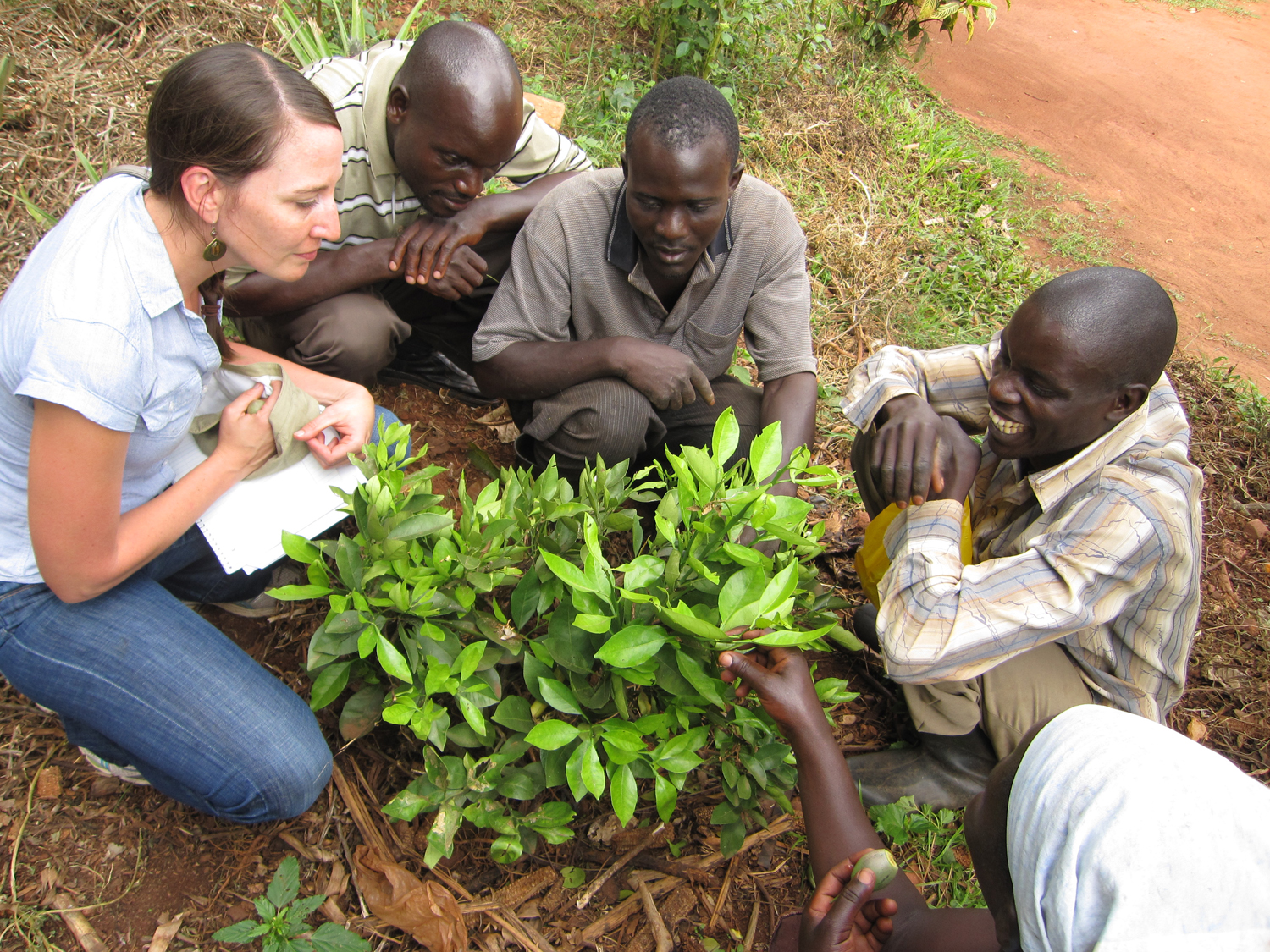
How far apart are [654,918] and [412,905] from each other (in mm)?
554

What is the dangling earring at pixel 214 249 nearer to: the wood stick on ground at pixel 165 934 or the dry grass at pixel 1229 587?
the wood stick on ground at pixel 165 934

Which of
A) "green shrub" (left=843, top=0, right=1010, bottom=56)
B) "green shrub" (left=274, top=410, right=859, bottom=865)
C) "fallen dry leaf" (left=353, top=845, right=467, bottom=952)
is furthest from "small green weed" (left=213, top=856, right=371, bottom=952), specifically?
"green shrub" (left=843, top=0, right=1010, bottom=56)

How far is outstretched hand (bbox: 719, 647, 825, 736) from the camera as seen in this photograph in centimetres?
159

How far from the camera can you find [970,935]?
1.49 metres

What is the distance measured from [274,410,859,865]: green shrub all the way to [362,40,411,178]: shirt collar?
1357 mm

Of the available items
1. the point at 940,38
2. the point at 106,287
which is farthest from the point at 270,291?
the point at 940,38

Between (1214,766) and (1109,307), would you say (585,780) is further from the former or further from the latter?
(1109,307)

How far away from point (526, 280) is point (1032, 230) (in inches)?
164

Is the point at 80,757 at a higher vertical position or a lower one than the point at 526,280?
lower

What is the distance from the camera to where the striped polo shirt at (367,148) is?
8.74ft

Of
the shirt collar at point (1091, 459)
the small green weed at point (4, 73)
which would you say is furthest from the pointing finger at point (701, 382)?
the small green weed at point (4, 73)

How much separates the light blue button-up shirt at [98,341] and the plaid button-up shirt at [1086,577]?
5.81 feet

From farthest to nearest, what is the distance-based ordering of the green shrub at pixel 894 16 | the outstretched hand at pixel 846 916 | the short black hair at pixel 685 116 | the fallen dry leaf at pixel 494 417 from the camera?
the green shrub at pixel 894 16
the fallen dry leaf at pixel 494 417
the short black hair at pixel 685 116
the outstretched hand at pixel 846 916

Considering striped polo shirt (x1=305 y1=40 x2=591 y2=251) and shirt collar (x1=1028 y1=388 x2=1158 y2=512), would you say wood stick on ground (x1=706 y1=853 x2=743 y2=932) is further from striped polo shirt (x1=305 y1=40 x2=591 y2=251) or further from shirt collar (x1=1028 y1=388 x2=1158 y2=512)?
striped polo shirt (x1=305 y1=40 x2=591 y2=251)
